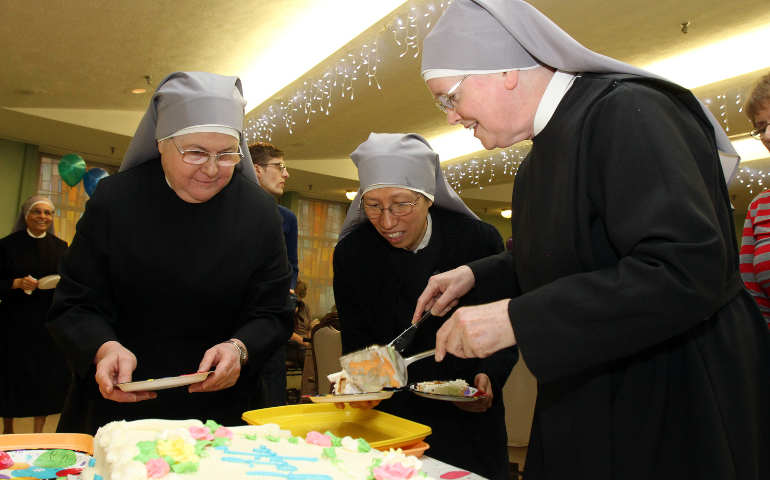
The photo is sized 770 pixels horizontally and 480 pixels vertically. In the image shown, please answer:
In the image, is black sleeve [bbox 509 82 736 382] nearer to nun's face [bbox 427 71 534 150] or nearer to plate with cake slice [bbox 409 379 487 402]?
nun's face [bbox 427 71 534 150]

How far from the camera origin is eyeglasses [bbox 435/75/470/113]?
4.01 ft

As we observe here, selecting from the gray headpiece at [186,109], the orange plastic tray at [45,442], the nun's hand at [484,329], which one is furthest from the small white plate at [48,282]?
the nun's hand at [484,329]

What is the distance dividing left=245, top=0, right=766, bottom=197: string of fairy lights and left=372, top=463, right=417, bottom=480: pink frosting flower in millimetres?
2985

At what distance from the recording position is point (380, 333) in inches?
84.2

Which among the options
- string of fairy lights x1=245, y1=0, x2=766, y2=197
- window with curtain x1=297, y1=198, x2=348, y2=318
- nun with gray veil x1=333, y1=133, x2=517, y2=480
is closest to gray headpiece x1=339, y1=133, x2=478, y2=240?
nun with gray veil x1=333, y1=133, x2=517, y2=480

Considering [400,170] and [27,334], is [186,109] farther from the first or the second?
[27,334]

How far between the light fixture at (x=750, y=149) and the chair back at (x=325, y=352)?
7654 mm

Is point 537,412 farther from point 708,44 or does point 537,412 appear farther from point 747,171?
point 747,171

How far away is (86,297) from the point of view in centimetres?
175

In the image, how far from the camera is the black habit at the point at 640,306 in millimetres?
903

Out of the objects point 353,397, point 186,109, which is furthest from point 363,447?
point 186,109

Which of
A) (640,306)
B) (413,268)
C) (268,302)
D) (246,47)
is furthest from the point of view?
(246,47)

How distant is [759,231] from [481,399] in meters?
1.27

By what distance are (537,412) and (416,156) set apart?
1.25 metres
